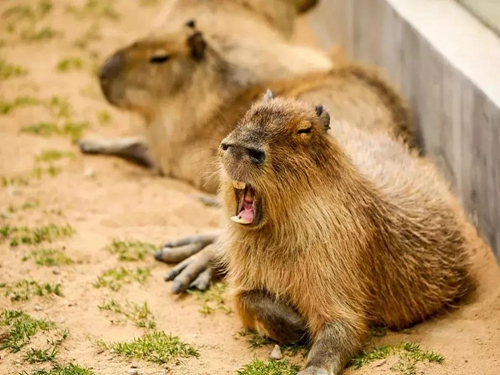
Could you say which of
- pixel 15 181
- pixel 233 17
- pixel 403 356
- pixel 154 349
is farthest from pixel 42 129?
pixel 403 356

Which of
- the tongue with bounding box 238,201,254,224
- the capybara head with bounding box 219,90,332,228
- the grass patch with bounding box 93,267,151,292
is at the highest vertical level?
the capybara head with bounding box 219,90,332,228

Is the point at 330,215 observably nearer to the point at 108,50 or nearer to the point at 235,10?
the point at 235,10

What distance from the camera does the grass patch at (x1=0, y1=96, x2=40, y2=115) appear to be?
7.39 meters

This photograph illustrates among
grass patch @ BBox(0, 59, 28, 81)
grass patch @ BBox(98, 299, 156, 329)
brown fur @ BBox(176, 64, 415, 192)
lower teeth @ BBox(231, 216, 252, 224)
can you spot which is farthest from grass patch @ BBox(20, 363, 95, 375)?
grass patch @ BBox(0, 59, 28, 81)

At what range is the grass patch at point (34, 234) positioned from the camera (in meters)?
5.11

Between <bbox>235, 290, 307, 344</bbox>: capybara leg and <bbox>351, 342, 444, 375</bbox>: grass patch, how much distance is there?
29 cm

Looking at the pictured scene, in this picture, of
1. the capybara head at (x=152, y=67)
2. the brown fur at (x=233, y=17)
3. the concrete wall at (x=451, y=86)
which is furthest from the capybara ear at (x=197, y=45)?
the concrete wall at (x=451, y=86)

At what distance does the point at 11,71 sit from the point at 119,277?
4.04 metres

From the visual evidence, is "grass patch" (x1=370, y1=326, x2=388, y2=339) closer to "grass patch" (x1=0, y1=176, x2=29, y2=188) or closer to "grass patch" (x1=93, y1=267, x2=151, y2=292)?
"grass patch" (x1=93, y1=267, x2=151, y2=292)

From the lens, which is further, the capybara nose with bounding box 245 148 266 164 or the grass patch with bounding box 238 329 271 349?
the grass patch with bounding box 238 329 271 349

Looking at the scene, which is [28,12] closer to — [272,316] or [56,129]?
[56,129]

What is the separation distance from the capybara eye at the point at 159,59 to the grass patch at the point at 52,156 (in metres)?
0.93

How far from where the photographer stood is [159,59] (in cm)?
649

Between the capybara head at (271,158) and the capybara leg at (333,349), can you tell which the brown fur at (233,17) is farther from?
the capybara leg at (333,349)
